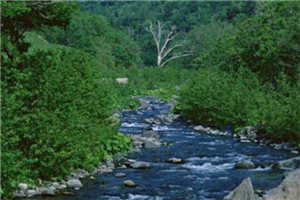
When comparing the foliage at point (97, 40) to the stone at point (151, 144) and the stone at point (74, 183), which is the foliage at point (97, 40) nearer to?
the stone at point (151, 144)

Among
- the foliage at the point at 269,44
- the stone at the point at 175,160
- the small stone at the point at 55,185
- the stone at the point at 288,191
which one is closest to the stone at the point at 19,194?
the small stone at the point at 55,185

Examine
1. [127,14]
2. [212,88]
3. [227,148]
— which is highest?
[127,14]

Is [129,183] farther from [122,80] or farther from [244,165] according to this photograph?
[122,80]

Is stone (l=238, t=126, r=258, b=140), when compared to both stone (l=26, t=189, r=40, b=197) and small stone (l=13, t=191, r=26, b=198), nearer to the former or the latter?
stone (l=26, t=189, r=40, b=197)

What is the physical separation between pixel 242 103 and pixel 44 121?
13.3m

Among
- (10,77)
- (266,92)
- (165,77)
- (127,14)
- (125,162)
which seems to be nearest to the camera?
(10,77)

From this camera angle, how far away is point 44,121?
36.0 ft

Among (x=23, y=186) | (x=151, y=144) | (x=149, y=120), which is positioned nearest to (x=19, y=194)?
(x=23, y=186)

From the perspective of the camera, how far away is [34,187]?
10781 millimetres

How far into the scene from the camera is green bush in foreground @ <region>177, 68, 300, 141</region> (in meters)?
18.5

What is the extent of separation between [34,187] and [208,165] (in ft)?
19.0

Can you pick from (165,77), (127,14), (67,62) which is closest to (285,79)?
(67,62)

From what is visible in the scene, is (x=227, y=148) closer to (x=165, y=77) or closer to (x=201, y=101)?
(x=201, y=101)

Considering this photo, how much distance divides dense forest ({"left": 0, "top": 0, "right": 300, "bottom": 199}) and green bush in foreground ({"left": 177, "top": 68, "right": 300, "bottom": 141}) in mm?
47
